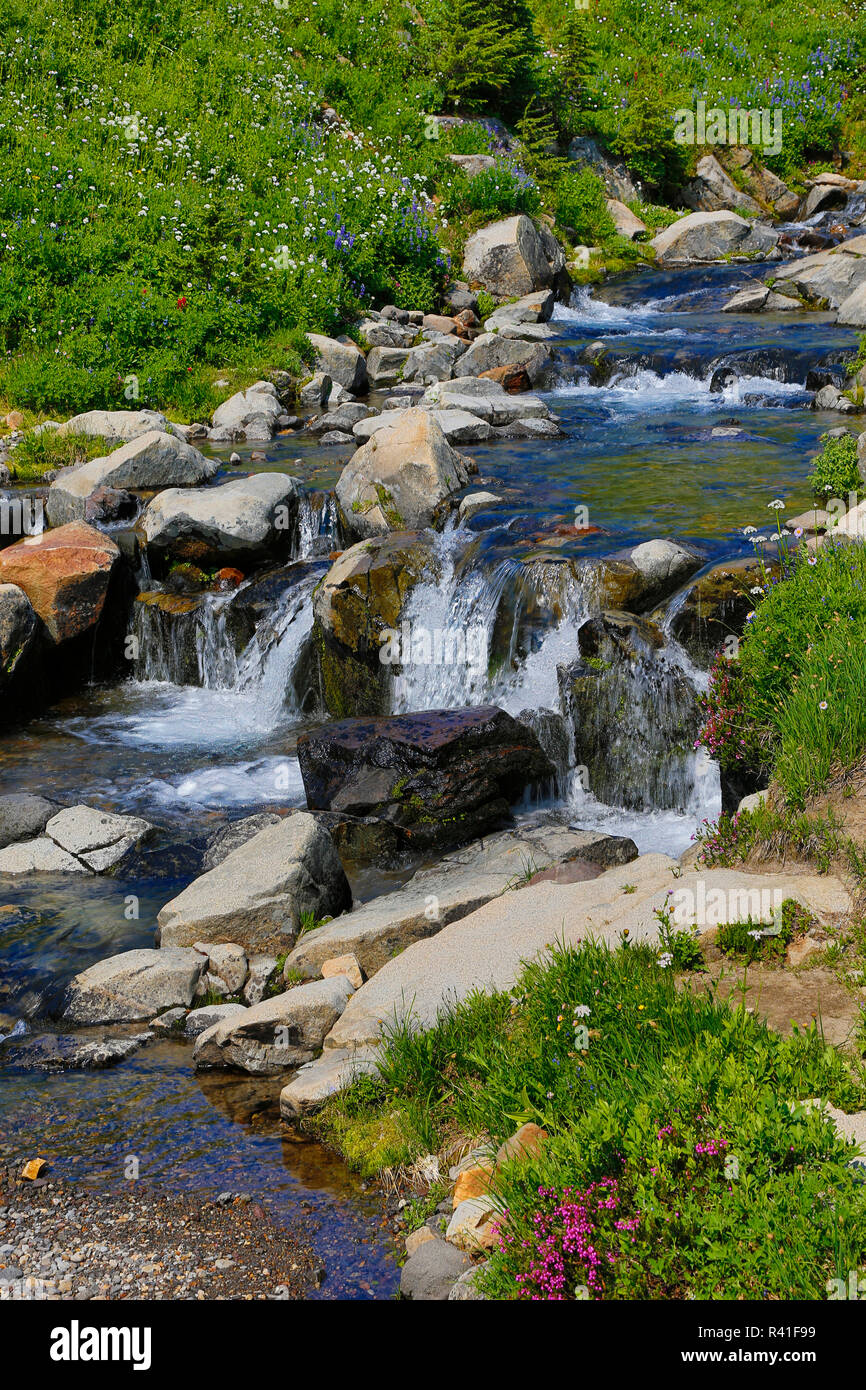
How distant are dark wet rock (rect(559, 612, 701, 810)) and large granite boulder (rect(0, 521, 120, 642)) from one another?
566 cm

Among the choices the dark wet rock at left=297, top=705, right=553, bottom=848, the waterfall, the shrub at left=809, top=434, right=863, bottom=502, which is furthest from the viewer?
the waterfall

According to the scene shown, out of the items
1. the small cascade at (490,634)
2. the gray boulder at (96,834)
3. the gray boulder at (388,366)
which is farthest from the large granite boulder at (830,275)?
the gray boulder at (96,834)

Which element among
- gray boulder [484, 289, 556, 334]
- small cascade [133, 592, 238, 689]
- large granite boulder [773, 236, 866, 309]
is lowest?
small cascade [133, 592, 238, 689]

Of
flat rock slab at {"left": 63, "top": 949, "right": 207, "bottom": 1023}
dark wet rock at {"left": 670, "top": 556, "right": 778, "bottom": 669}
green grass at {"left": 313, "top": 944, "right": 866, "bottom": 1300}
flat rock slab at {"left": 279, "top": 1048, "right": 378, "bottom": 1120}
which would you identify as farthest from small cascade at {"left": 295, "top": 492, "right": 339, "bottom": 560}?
green grass at {"left": 313, "top": 944, "right": 866, "bottom": 1300}

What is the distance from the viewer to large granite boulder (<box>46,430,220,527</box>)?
15172 mm

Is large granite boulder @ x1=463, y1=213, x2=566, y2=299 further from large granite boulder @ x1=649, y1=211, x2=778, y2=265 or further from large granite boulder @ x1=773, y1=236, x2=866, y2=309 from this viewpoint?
large granite boulder @ x1=773, y1=236, x2=866, y2=309

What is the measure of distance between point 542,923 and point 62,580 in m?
8.38

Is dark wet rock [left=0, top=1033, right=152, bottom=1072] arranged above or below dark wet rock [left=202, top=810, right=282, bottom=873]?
below

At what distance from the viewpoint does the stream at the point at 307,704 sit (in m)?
5.85

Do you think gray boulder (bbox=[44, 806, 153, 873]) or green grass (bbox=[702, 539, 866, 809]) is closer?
green grass (bbox=[702, 539, 866, 809])

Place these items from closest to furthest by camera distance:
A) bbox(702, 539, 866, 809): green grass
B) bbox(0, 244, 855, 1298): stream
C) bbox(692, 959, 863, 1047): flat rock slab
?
bbox(692, 959, 863, 1047): flat rock slab < bbox(0, 244, 855, 1298): stream < bbox(702, 539, 866, 809): green grass

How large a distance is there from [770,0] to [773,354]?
30752 mm

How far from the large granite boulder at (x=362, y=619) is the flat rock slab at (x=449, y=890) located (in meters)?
3.28

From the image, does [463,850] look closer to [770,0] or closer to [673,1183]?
[673,1183]
